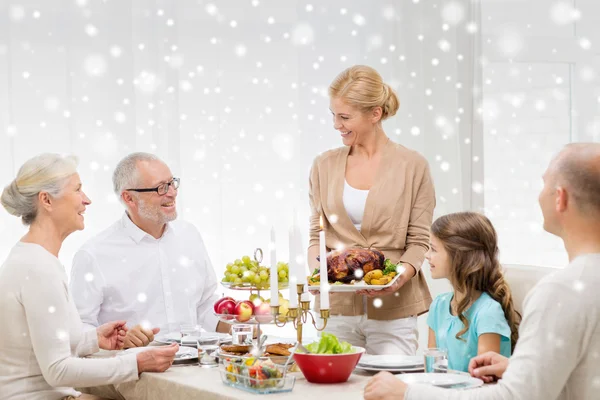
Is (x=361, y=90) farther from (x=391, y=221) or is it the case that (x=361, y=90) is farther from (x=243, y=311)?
(x=243, y=311)

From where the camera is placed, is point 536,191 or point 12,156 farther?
point 536,191

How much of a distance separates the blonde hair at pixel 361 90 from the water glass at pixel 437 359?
1.21m

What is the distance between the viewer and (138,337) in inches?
98.3

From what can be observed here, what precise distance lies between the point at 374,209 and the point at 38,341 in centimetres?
127

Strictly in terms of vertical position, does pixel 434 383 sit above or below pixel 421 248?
below

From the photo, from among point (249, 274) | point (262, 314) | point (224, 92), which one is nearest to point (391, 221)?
point (249, 274)

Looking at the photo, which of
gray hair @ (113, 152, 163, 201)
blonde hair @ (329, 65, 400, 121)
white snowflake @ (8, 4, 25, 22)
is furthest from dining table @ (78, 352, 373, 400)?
white snowflake @ (8, 4, 25, 22)

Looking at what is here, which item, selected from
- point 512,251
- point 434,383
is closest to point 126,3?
point 512,251

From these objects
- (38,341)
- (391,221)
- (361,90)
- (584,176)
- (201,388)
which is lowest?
(201,388)

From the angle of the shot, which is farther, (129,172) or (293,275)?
(129,172)

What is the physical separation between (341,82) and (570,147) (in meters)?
1.42

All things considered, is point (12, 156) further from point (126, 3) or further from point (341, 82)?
point (341, 82)

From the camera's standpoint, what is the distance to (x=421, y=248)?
2.87m

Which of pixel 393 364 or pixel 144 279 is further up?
pixel 144 279
